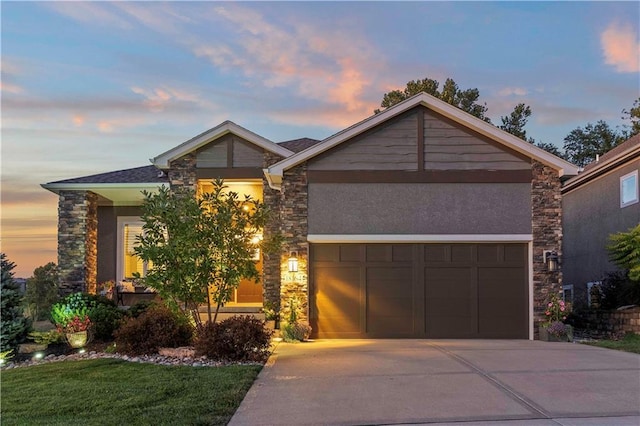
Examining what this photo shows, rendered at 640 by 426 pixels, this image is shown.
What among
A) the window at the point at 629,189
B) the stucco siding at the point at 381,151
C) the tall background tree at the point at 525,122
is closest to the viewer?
the stucco siding at the point at 381,151

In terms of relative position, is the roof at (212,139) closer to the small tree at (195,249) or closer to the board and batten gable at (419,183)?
the board and batten gable at (419,183)

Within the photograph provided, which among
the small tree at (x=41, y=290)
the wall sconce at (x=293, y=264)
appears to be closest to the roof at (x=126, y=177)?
the small tree at (x=41, y=290)

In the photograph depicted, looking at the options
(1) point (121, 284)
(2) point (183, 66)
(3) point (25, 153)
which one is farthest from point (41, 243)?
(2) point (183, 66)

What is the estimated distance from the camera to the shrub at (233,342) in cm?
989

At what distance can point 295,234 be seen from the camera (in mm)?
13828

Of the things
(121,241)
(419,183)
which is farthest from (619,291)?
(121,241)

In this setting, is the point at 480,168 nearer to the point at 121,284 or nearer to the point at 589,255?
the point at 589,255

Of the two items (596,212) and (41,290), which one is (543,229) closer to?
(596,212)

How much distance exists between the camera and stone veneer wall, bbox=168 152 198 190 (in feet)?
51.0

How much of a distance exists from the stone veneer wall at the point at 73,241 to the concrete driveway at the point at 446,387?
8196mm

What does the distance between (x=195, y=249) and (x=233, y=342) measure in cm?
194

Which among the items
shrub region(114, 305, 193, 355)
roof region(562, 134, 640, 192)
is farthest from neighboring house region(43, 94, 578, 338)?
roof region(562, 134, 640, 192)

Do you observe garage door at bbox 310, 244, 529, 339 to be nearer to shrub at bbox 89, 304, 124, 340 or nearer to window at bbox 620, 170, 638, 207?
shrub at bbox 89, 304, 124, 340

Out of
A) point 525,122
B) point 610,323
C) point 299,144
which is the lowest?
point 610,323
